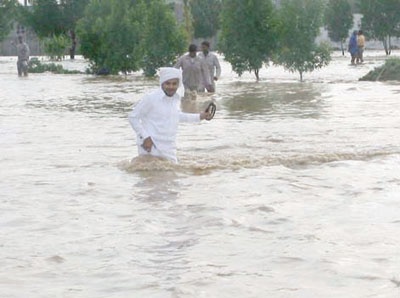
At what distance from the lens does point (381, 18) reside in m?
49.6

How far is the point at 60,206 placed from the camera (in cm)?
741

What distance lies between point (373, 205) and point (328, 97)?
12.9 meters

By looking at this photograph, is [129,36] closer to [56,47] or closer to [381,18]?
[381,18]

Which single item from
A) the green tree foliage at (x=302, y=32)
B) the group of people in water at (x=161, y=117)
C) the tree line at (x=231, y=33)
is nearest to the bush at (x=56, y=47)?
the tree line at (x=231, y=33)

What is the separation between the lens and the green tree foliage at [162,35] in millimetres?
30297

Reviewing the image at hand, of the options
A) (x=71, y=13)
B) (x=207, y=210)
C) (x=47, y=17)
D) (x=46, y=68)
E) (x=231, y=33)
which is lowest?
(x=207, y=210)

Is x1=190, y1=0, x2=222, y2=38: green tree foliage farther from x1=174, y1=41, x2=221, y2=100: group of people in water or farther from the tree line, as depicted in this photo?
x1=174, y1=41, x2=221, y2=100: group of people in water

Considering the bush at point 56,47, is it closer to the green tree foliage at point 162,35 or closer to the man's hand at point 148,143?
the green tree foliage at point 162,35

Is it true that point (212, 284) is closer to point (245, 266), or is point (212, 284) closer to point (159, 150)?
point (245, 266)

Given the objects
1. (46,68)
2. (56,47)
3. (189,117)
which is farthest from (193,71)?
(56,47)

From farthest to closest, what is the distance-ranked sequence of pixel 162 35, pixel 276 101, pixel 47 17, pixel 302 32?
pixel 47 17 → pixel 162 35 → pixel 302 32 → pixel 276 101

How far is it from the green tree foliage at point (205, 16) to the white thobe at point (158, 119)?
211ft

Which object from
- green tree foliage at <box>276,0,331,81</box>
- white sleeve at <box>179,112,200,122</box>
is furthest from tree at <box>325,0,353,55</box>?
white sleeve at <box>179,112,200,122</box>

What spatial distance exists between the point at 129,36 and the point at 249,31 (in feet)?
26.2
